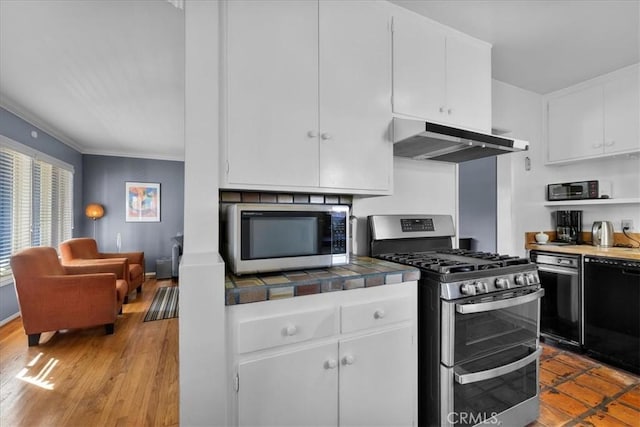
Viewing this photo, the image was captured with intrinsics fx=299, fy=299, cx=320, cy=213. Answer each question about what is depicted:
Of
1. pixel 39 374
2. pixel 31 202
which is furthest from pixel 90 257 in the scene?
pixel 39 374

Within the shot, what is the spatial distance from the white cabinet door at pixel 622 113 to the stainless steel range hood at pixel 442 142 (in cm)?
134

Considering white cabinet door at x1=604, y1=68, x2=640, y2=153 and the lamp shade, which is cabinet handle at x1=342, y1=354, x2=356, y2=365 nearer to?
white cabinet door at x1=604, y1=68, x2=640, y2=153

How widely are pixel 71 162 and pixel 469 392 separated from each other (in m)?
6.14

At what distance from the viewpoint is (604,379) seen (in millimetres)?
2088

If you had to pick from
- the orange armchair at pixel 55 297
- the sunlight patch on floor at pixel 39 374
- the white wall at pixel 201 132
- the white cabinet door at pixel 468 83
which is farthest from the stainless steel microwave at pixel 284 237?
the orange armchair at pixel 55 297

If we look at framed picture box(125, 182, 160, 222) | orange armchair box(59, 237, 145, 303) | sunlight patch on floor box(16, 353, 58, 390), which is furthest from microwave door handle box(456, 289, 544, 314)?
framed picture box(125, 182, 160, 222)

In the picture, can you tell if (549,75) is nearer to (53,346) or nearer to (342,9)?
(342,9)

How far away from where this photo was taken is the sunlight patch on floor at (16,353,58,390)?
2131 millimetres

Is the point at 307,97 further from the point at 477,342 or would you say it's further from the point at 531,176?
the point at 531,176

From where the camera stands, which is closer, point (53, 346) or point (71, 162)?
point (53, 346)

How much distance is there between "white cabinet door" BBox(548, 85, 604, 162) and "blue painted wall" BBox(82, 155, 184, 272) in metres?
5.98

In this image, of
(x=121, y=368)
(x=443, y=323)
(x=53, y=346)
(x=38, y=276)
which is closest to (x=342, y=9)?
(x=443, y=323)

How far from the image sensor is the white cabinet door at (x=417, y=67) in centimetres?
179

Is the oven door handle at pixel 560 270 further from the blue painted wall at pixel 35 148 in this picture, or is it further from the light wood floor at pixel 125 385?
the blue painted wall at pixel 35 148
